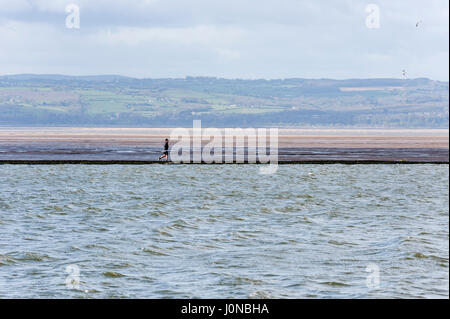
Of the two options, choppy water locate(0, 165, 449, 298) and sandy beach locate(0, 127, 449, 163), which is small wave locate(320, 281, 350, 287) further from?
sandy beach locate(0, 127, 449, 163)

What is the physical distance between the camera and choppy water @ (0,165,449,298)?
19.7 meters

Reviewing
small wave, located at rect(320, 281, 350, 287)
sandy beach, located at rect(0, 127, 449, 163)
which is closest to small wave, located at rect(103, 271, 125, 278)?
small wave, located at rect(320, 281, 350, 287)

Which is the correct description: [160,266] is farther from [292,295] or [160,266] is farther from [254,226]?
[254,226]

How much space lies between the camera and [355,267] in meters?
22.0

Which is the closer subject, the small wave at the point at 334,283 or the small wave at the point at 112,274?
the small wave at the point at 334,283

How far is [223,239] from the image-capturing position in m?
27.3

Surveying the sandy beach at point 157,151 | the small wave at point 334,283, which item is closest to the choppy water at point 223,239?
the small wave at point 334,283

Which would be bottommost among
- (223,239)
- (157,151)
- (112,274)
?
(157,151)

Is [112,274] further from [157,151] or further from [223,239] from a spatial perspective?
[157,151]

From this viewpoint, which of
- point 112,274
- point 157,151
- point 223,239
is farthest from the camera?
point 157,151

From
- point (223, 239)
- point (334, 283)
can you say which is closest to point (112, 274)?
point (334, 283)

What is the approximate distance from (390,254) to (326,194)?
23.4m

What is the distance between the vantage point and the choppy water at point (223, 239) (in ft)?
64.6

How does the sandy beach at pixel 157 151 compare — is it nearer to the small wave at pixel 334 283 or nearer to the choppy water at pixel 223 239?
the choppy water at pixel 223 239
